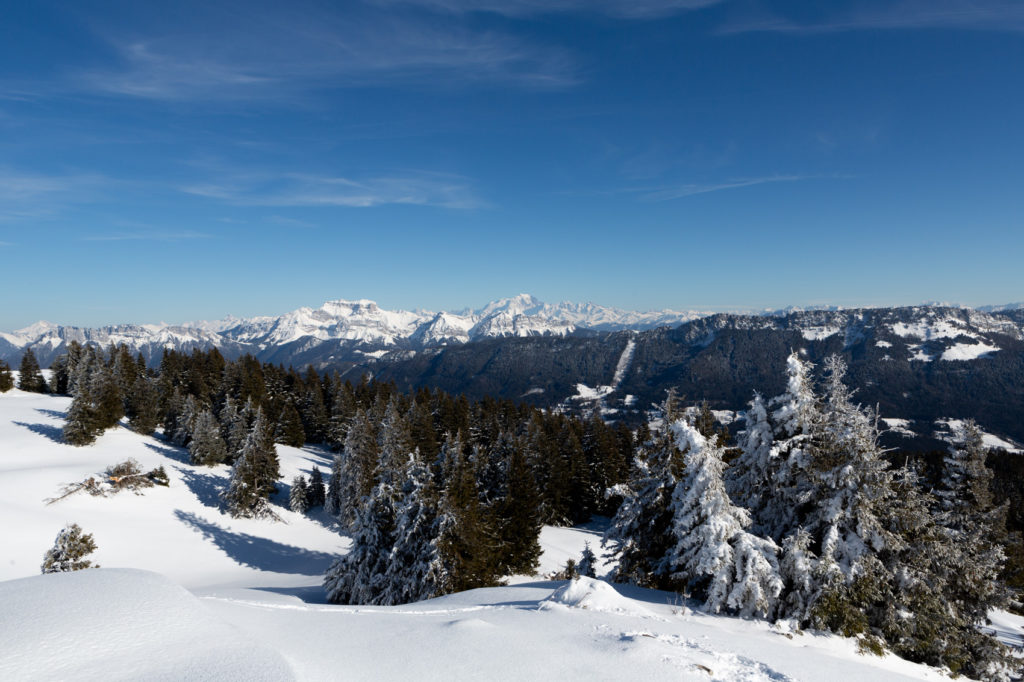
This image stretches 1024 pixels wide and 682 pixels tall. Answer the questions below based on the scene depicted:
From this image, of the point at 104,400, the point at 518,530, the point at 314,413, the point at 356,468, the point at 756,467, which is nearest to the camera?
the point at 756,467

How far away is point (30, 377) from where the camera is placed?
239 ft

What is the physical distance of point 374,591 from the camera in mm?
24594

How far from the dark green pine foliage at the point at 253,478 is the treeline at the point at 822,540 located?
37.5 meters

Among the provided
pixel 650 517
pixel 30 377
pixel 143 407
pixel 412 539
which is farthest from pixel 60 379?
pixel 650 517

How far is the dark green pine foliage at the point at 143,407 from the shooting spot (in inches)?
2138

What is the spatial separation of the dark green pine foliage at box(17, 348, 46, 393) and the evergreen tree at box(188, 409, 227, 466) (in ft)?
155

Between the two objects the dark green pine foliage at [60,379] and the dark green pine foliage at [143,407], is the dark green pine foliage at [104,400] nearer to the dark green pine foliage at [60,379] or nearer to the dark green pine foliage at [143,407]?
the dark green pine foliage at [143,407]

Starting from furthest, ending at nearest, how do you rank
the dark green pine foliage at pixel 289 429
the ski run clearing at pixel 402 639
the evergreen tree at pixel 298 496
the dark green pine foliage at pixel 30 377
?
the dark green pine foliage at pixel 30 377 → the dark green pine foliage at pixel 289 429 → the evergreen tree at pixel 298 496 → the ski run clearing at pixel 402 639

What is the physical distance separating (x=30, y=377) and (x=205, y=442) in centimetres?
5013

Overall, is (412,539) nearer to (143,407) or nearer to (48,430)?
(143,407)

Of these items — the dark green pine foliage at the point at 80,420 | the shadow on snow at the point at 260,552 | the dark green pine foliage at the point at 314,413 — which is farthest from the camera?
the dark green pine foliage at the point at 314,413

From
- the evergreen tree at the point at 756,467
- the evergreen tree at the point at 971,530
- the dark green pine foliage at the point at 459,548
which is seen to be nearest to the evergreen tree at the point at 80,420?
the dark green pine foliage at the point at 459,548

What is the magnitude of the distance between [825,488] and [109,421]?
63.6 meters

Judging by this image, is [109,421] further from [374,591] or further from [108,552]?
[374,591]
